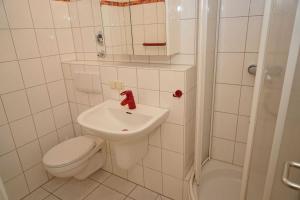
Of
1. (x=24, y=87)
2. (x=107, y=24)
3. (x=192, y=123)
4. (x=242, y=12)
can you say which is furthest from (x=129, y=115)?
(x=242, y=12)

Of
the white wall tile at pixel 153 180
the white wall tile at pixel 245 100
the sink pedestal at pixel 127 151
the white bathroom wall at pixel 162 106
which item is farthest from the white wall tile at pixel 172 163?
the white wall tile at pixel 245 100

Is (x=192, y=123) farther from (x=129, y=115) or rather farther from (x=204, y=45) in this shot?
(x=204, y=45)

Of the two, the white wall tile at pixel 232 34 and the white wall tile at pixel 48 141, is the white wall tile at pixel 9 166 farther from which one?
the white wall tile at pixel 232 34

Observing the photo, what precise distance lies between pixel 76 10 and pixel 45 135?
47.4 inches

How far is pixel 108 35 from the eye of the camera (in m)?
1.72

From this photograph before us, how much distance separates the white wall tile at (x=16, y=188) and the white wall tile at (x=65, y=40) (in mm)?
1197

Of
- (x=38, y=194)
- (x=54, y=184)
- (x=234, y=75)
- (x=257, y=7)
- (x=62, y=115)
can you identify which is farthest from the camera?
(x=62, y=115)

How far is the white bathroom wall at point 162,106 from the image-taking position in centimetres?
142

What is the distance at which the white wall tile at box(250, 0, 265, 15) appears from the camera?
129 cm

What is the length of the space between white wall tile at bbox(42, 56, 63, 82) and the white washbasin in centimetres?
64

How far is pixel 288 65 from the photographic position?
1.83 feet

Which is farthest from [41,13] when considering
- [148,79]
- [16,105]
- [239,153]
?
[239,153]

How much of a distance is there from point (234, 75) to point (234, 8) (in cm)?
46

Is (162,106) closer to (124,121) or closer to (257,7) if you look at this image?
(124,121)
